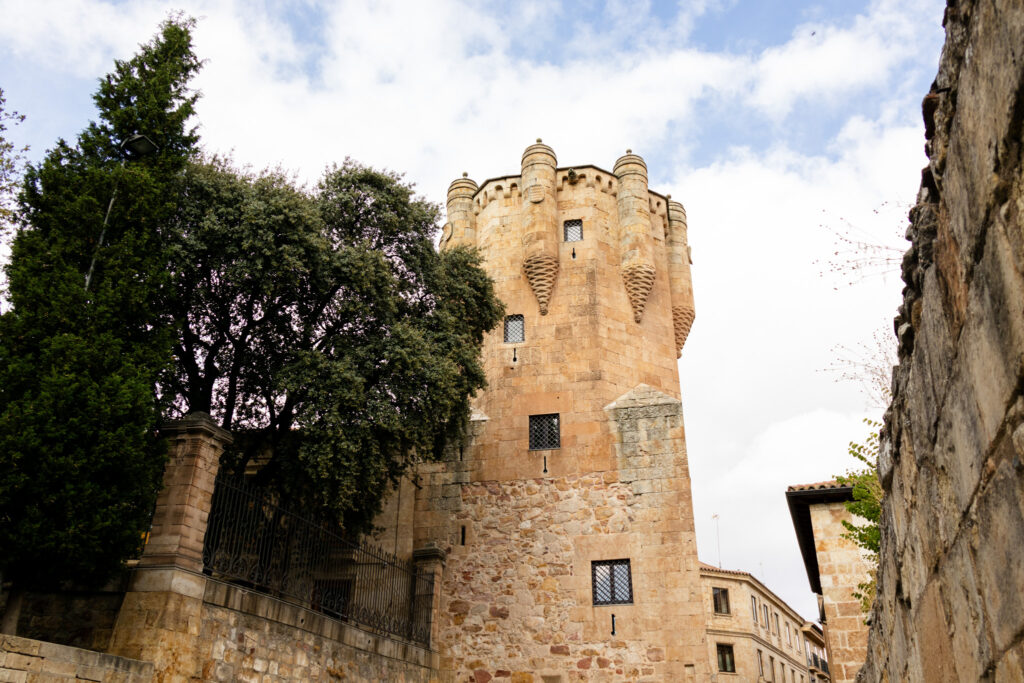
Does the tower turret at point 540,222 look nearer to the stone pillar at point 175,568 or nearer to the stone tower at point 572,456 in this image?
the stone tower at point 572,456

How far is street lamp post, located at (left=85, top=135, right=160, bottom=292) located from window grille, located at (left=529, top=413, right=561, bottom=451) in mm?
9984

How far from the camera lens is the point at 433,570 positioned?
16391 millimetres

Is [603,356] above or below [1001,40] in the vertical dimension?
above

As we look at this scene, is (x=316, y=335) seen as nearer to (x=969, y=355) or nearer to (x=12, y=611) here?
(x=12, y=611)

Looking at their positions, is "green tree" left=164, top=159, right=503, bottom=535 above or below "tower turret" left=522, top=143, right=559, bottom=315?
below

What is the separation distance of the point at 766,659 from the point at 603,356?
1149 inches

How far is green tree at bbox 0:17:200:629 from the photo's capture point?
28.0 ft

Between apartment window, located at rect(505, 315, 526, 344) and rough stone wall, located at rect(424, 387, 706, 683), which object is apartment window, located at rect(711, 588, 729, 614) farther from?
apartment window, located at rect(505, 315, 526, 344)

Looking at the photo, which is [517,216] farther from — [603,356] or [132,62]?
[132,62]

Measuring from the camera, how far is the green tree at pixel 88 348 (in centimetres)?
855

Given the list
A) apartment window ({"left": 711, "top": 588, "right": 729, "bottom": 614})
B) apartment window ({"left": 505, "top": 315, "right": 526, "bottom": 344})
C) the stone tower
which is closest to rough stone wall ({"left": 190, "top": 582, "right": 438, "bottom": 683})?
the stone tower

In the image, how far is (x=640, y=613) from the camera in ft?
51.2

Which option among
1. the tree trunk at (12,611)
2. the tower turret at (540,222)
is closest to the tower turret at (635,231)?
the tower turret at (540,222)

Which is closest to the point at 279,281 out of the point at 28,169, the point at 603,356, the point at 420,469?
the point at 28,169
